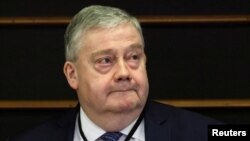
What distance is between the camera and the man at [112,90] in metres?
1.51

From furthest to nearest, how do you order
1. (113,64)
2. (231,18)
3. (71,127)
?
(231,18)
(71,127)
(113,64)

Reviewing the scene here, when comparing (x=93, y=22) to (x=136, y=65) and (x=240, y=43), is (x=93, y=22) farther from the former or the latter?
(x=240, y=43)

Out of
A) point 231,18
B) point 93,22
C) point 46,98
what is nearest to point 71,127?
point 93,22

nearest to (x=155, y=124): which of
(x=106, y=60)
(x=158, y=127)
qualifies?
(x=158, y=127)

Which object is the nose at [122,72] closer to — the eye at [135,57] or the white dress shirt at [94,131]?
the eye at [135,57]

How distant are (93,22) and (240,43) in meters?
0.69

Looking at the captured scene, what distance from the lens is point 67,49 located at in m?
1.63

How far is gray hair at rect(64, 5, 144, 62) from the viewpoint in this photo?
1.52m

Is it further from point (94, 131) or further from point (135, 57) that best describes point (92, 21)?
point (94, 131)

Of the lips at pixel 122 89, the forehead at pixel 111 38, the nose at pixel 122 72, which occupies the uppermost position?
the forehead at pixel 111 38

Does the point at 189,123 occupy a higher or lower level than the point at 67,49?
lower

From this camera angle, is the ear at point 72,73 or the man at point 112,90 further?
the ear at point 72,73

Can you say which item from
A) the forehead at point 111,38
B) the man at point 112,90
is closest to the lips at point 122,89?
the man at point 112,90

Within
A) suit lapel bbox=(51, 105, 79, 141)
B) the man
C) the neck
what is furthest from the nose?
suit lapel bbox=(51, 105, 79, 141)
